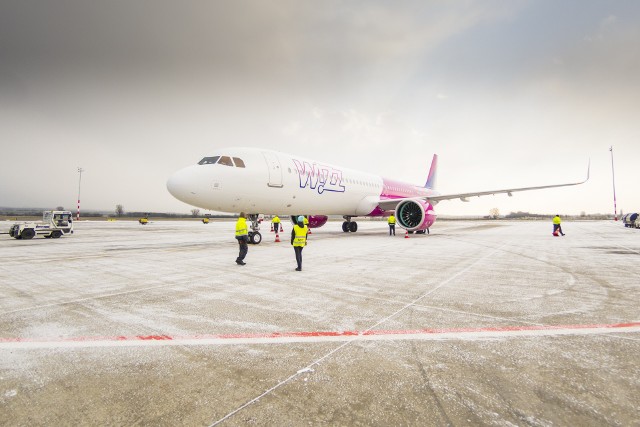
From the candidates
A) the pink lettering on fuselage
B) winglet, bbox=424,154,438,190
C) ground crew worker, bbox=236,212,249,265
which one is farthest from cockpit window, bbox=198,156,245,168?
winglet, bbox=424,154,438,190

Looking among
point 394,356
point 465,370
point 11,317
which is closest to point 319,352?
point 394,356

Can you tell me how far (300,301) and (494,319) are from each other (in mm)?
2618

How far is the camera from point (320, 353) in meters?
2.90

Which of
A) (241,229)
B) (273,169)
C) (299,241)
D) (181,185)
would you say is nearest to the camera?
(299,241)

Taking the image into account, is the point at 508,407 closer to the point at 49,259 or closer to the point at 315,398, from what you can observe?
the point at 315,398

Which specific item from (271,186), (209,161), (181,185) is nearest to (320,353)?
(181,185)

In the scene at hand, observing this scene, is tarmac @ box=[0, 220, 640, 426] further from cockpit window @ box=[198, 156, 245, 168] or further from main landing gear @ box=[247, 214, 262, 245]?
main landing gear @ box=[247, 214, 262, 245]

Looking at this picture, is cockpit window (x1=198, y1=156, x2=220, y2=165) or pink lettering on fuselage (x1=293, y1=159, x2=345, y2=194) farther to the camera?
pink lettering on fuselage (x1=293, y1=159, x2=345, y2=194)

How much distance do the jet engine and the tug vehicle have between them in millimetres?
18629

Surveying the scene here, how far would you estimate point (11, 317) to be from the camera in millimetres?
3977

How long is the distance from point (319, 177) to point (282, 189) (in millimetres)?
2924

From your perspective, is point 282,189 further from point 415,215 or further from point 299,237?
point 415,215

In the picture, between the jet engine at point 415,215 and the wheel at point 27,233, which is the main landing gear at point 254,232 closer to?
the jet engine at point 415,215

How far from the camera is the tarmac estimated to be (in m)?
2.04
